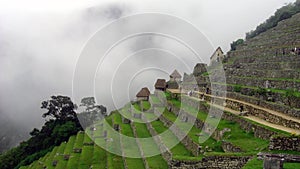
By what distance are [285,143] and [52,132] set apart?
38937 millimetres

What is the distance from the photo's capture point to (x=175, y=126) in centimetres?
2102

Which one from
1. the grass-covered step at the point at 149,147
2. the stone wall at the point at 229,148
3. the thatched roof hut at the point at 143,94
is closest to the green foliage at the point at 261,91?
the stone wall at the point at 229,148

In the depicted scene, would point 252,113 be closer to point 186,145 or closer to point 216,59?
point 186,145

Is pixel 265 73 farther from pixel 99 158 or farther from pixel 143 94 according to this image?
pixel 143 94

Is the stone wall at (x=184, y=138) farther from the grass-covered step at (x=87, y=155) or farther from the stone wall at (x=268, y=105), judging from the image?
the grass-covered step at (x=87, y=155)

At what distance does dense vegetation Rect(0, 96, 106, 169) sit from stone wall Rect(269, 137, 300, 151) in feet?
112

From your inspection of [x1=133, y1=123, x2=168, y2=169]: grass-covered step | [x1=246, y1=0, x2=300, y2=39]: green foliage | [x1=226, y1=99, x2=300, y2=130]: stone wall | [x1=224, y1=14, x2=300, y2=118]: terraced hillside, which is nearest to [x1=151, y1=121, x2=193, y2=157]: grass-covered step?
[x1=133, y1=123, x2=168, y2=169]: grass-covered step

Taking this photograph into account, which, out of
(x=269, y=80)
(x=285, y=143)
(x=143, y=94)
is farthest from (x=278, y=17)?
(x=285, y=143)

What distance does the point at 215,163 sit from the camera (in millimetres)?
12359

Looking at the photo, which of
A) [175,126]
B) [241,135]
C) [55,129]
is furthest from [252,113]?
[55,129]

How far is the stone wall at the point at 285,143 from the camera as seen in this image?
11.1 m

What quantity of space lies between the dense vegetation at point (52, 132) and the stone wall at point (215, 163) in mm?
30976

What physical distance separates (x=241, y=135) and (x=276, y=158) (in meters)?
6.95

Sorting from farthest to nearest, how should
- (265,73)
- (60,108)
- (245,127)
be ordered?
(60,108) → (265,73) → (245,127)
